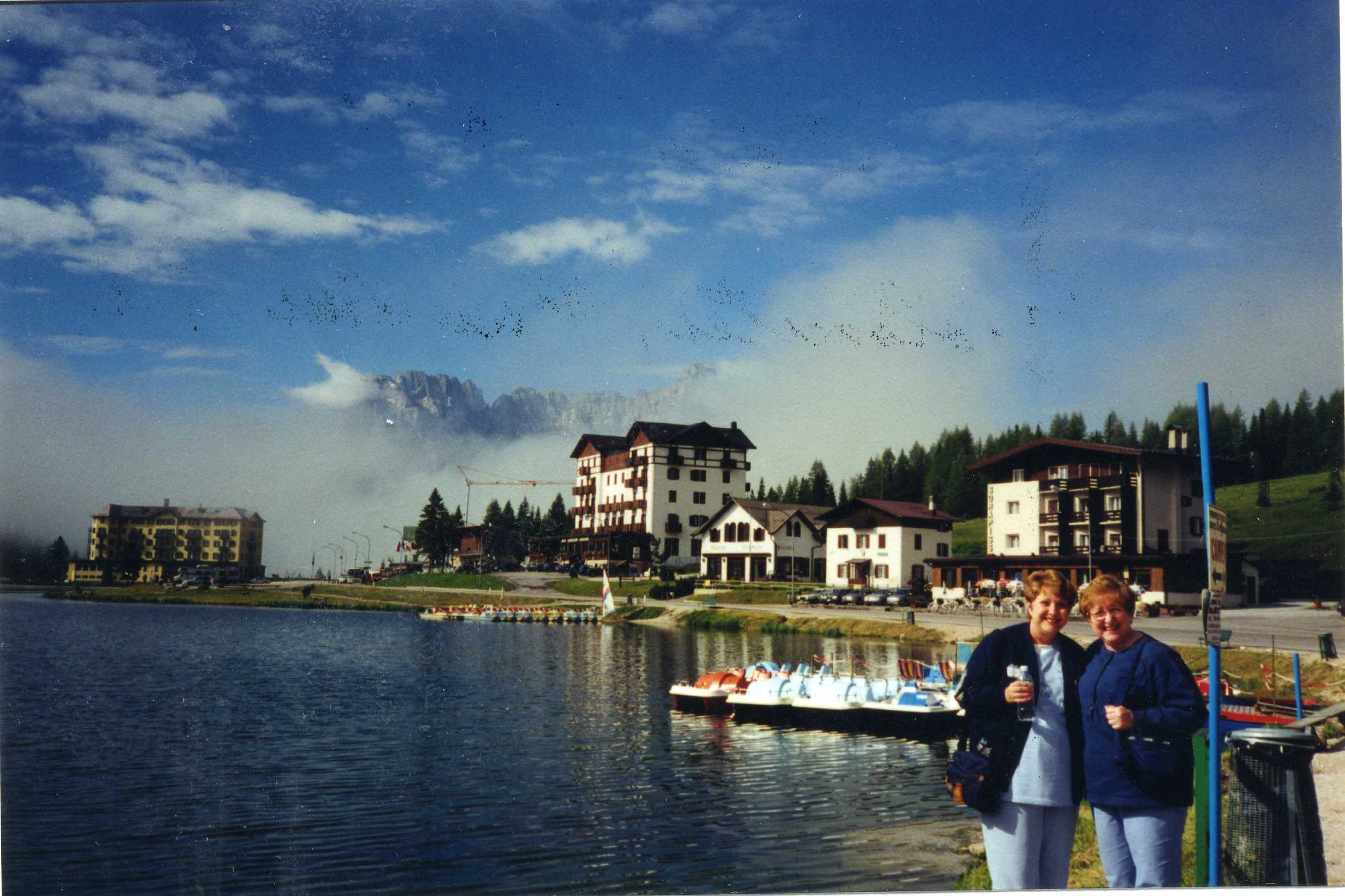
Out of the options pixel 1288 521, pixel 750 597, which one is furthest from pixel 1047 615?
pixel 750 597

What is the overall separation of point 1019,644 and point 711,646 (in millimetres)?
43800

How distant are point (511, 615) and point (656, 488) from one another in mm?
14361

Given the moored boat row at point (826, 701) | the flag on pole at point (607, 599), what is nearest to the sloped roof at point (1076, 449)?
the moored boat row at point (826, 701)

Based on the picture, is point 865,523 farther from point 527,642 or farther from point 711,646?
point 527,642

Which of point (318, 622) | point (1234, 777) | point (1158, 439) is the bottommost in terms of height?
point (318, 622)

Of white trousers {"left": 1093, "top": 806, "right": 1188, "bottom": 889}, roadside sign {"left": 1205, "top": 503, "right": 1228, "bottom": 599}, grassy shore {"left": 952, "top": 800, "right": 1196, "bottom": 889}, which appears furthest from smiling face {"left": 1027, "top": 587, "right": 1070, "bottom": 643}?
grassy shore {"left": 952, "top": 800, "right": 1196, "bottom": 889}

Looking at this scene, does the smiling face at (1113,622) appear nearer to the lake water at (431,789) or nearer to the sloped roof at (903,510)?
the lake water at (431,789)

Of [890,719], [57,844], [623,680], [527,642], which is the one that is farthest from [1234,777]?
[527,642]

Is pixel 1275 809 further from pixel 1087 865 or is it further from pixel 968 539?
pixel 968 539

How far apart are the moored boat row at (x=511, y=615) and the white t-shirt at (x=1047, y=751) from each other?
6528 centimetres

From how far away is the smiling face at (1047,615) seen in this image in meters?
6.77

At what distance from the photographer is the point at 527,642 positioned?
56.9m

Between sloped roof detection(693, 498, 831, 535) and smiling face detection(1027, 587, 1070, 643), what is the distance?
66869 millimetres

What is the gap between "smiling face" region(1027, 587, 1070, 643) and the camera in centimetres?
677
